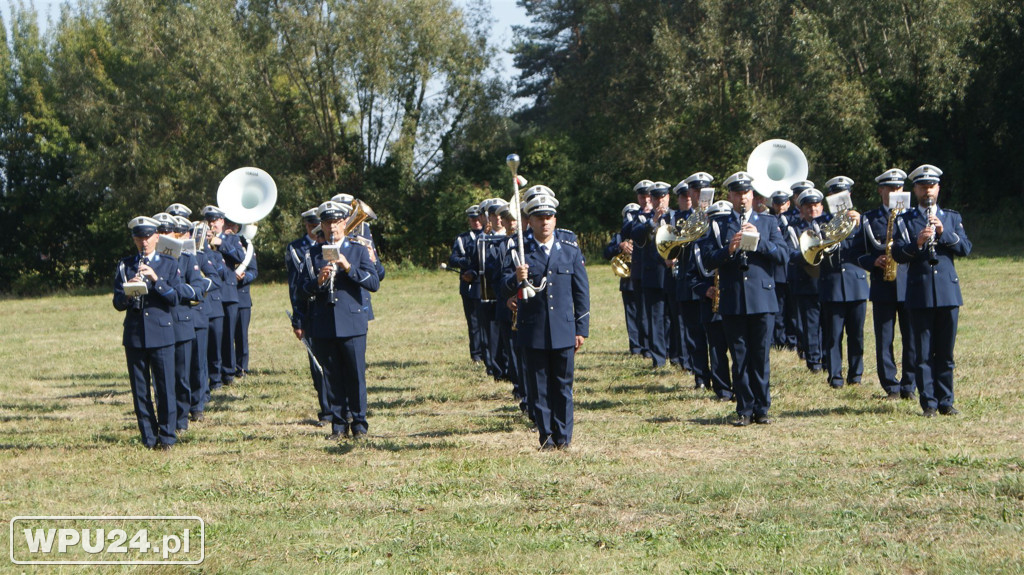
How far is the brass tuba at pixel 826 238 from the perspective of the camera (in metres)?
10.6

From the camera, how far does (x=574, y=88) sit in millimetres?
42250

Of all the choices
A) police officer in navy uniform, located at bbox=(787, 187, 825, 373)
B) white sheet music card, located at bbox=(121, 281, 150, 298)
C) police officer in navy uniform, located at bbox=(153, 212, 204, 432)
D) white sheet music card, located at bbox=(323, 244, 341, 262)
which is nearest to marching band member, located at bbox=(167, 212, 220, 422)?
police officer in navy uniform, located at bbox=(153, 212, 204, 432)

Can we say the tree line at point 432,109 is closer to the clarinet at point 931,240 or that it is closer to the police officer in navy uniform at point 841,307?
the police officer in navy uniform at point 841,307

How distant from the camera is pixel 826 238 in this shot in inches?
432

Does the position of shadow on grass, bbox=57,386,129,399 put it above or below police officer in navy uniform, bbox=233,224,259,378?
below

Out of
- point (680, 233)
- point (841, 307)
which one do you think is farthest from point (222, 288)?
point (841, 307)

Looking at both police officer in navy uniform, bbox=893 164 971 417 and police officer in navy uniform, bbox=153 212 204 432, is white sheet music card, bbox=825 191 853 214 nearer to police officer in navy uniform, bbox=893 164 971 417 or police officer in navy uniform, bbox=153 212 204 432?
police officer in navy uniform, bbox=893 164 971 417

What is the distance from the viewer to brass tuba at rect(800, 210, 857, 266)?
10.6 metres

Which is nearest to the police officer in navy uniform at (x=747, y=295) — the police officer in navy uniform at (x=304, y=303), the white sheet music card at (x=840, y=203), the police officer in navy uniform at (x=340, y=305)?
the white sheet music card at (x=840, y=203)

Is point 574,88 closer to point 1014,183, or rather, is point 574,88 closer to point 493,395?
point 1014,183

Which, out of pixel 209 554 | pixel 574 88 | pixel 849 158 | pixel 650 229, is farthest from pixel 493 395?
pixel 574 88

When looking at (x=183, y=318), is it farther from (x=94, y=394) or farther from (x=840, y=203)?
(x=840, y=203)

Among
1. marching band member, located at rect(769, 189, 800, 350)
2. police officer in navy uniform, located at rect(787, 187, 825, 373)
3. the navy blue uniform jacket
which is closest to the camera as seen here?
the navy blue uniform jacket

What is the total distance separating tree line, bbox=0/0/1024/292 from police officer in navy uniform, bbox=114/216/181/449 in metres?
26.5
